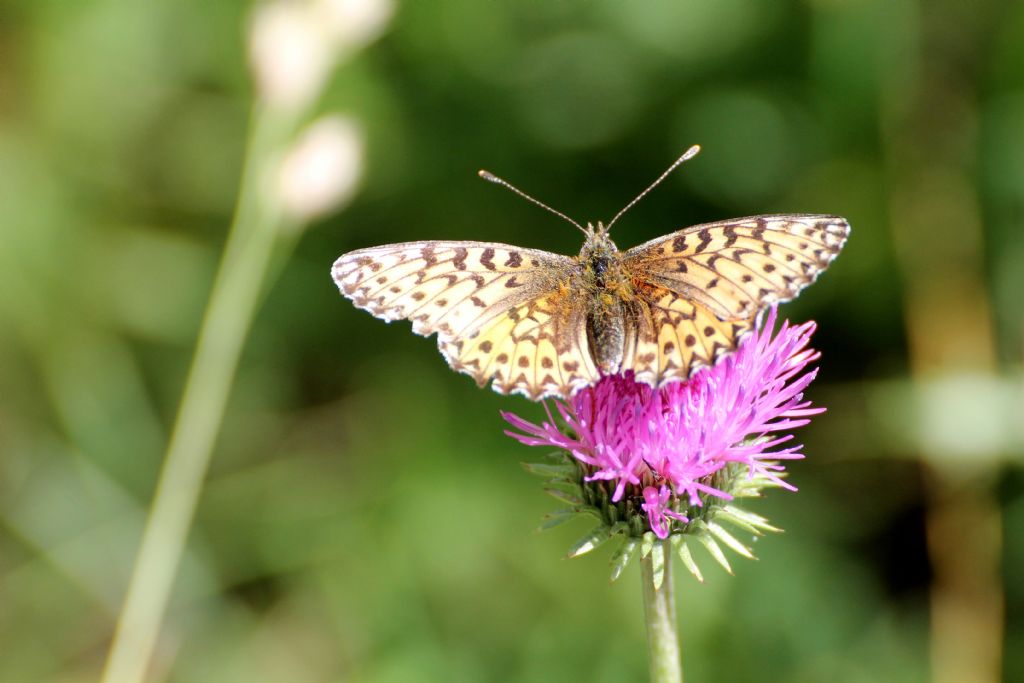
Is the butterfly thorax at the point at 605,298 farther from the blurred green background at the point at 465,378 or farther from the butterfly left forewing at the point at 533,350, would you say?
the blurred green background at the point at 465,378

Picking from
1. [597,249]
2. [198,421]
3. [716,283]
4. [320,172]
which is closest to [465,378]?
[198,421]

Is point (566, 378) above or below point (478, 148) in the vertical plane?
below

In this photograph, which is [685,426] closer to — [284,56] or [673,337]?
[673,337]

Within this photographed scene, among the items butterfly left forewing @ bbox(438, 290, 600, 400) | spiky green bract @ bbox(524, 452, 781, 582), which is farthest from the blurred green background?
butterfly left forewing @ bbox(438, 290, 600, 400)

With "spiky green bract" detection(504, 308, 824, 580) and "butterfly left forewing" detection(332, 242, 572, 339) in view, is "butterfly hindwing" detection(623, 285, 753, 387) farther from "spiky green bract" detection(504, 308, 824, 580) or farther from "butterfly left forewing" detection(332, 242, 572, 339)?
"butterfly left forewing" detection(332, 242, 572, 339)

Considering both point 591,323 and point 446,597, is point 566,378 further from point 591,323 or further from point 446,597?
point 446,597

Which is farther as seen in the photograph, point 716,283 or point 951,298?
point 951,298

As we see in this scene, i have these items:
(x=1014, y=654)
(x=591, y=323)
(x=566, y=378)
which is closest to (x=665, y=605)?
(x=566, y=378)
